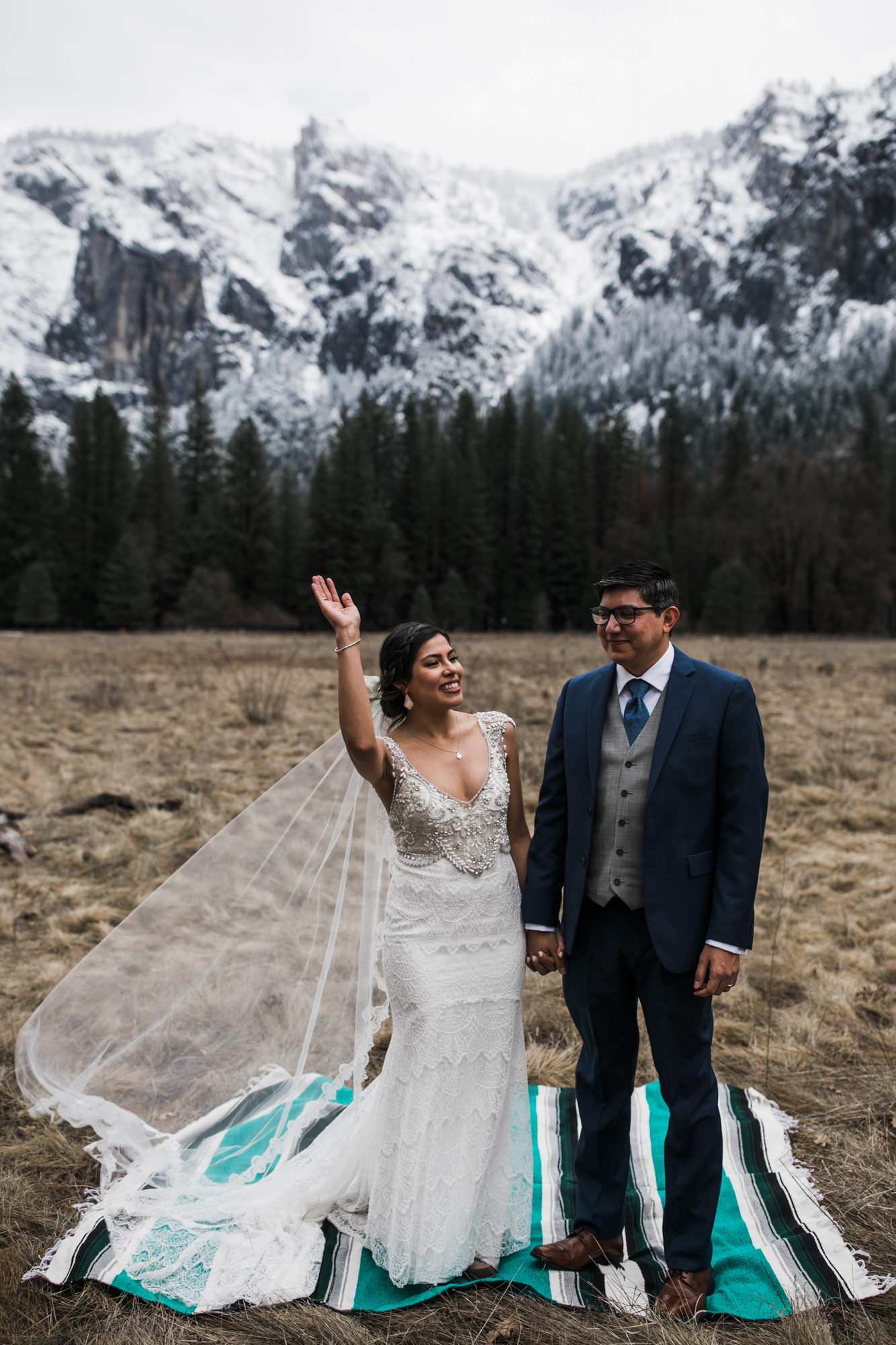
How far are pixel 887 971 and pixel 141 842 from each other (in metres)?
6.03

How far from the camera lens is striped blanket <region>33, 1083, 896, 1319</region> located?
2773 mm

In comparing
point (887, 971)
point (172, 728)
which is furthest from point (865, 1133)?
point (172, 728)

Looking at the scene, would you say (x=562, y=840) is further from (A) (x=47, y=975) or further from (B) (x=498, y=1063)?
(A) (x=47, y=975)

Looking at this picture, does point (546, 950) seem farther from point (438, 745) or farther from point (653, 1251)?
point (653, 1251)

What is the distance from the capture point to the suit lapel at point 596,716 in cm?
273

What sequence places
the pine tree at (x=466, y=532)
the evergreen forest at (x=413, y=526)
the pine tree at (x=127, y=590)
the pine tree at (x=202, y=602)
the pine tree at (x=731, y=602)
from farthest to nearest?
the pine tree at (x=466, y=532) → the pine tree at (x=127, y=590) → the evergreen forest at (x=413, y=526) → the pine tree at (x=202, y=602) → the pine tree at (x=731, y=602)

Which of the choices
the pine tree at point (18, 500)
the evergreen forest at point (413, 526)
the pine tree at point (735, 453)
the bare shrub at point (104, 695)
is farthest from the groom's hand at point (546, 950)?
the pine tree at point (735, 453)

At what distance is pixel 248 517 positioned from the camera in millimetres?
49438

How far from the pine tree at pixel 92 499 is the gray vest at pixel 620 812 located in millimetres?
48863

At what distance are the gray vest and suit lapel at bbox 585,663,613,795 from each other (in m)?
0.02

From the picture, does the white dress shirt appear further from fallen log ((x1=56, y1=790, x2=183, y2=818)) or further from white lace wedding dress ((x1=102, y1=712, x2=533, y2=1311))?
fallen log ((x1=56, y1=790, x2=183, y2=818))

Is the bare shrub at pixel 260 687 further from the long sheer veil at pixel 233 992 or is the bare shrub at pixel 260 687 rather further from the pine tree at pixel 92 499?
the pine tree at pixel 92 499

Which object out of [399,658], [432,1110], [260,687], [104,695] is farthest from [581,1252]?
[104,695]

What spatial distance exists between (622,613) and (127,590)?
150 feet
